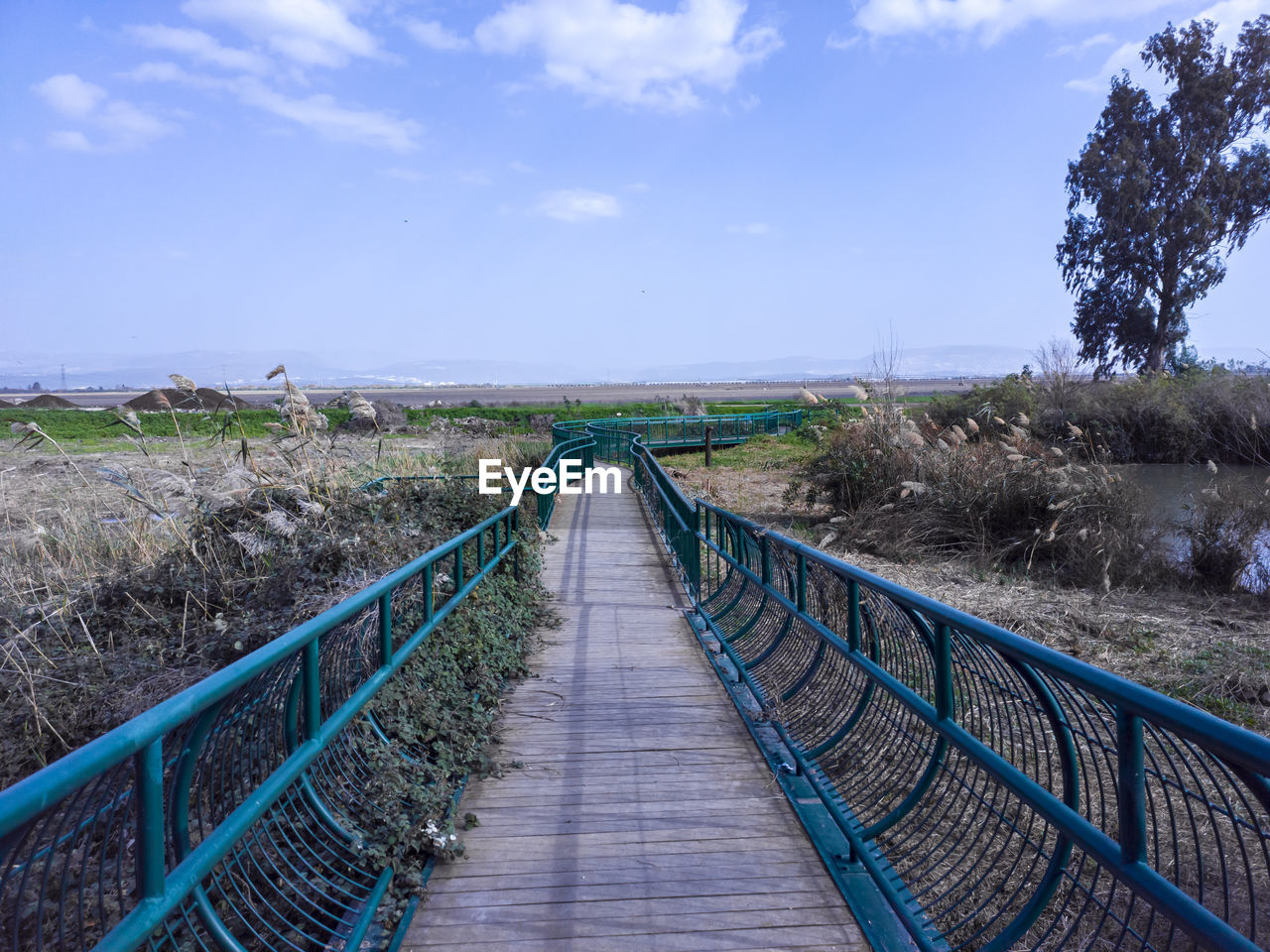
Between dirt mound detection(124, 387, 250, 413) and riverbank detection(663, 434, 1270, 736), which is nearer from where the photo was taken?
riverbank detection(663, 434, 1270, 736)

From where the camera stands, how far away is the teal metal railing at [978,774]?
1.95 meters

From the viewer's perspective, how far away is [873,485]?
572 inches

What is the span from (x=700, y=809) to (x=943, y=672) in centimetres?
166

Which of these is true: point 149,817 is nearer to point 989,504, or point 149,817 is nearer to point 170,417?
point 989,504

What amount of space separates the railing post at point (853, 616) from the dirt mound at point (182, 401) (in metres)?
5.67

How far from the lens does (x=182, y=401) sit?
7.89 metres

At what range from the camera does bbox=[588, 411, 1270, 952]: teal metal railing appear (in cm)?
195

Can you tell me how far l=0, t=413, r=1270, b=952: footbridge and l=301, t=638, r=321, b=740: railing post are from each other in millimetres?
11

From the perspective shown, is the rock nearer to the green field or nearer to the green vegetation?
the green field

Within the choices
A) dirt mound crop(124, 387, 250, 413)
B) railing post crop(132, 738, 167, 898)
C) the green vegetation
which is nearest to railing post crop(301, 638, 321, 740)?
railing post crop(132, 738, 167, 898)

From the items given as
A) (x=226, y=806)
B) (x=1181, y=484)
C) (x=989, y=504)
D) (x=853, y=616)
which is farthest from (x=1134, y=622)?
(x=1181, y=484)

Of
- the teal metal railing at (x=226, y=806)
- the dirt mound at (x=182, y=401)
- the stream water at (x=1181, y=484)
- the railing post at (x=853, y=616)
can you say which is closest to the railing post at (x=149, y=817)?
→ the teal metal railing at (x=226, y=806)

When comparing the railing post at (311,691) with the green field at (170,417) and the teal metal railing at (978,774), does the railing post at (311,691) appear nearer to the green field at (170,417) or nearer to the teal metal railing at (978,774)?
the teal metal railing at (978,774)

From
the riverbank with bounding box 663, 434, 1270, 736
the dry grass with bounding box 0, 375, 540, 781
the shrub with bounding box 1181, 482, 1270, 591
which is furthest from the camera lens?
the shrub with bounding box 1181, 482, 1270, 591
